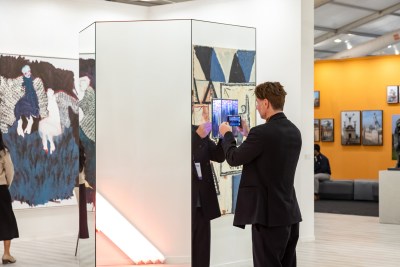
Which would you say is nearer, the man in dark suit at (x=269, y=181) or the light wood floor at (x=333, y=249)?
the man in dark suit at (x=269, y=181)

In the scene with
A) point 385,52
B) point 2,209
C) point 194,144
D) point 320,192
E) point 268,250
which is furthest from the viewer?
point 385,52

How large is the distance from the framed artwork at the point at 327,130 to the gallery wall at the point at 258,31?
367 inches

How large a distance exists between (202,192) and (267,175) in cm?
151

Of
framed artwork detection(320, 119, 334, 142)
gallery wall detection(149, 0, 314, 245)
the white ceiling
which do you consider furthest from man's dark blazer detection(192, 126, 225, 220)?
framed artwork detection(320, 119, 334, 142)

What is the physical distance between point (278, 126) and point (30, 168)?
6523 millimetres

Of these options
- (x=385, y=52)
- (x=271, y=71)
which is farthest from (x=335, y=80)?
(x=271, y=71)

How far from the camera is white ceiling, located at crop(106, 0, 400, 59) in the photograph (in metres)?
16.5

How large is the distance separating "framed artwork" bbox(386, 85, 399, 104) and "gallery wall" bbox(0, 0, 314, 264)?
28.5 feet

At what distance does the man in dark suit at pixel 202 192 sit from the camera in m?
5.86

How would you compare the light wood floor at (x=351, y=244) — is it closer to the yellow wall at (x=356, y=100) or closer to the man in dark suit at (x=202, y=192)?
the man in dark suit at (x=202, y=192)

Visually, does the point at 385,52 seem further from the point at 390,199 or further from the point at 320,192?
the point at 390,199

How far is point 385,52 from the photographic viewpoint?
21766 millimetres

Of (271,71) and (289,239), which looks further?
(271,71)

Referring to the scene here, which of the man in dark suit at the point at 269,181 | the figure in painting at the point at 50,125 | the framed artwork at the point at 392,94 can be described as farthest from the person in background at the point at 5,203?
the framed artwork at the point at 392,94
